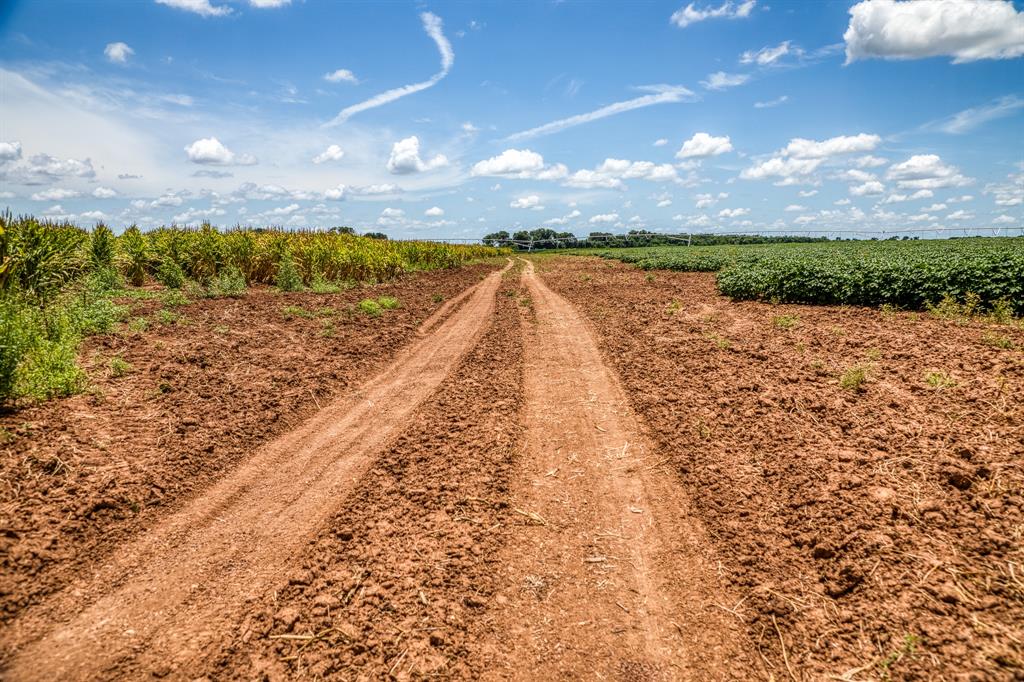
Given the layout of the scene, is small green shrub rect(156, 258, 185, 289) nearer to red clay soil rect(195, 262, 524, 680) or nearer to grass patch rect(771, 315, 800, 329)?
red clay soil rect(195, 262, 524, 680)

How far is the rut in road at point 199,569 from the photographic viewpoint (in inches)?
119

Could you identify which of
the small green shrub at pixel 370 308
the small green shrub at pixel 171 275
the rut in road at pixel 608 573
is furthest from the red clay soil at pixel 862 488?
the small green shrub at pixel 171 275

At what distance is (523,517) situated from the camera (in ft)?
14.3

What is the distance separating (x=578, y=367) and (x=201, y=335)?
676 centimetres

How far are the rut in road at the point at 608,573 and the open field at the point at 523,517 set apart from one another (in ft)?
0.07

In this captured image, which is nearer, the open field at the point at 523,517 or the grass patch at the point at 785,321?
the open field at the point at 523,517

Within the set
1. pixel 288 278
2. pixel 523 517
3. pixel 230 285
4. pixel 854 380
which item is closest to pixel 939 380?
pixel 854 380

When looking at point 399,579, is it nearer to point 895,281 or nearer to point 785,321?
point 785,321

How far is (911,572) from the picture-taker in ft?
11.4

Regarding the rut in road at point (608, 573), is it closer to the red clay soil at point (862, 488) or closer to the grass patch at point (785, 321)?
the red clay soil at point (862, 488)

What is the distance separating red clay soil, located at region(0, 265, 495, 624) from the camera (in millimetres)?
3973

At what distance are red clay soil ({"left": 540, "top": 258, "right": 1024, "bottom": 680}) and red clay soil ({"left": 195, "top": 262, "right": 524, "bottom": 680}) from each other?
1.86m

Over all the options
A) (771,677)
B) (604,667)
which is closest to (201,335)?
(604,667)

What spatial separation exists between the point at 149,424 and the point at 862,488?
24.8ft
